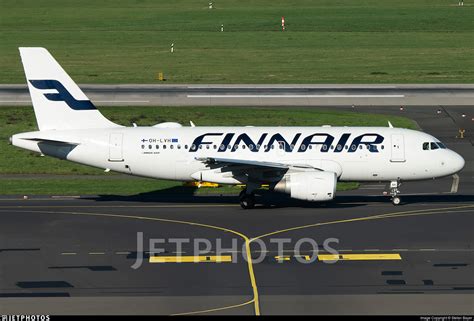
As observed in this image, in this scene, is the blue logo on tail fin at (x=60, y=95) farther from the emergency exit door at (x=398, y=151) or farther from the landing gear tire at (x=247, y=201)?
the emergency exit door at (x=398, y=151)

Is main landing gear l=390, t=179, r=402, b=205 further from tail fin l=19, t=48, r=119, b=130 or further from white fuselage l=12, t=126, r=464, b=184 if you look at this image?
tail fin l=19, t=48, r=119, b=130

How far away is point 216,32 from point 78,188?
265 ft

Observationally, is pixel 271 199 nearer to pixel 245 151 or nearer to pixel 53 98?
pixel 245 151

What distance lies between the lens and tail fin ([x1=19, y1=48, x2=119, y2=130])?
Answer: 2336 inches

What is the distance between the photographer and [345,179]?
59.2 metres

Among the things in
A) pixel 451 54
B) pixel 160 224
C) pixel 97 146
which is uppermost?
pixel 451 54

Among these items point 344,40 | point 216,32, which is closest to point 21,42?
point 216,32

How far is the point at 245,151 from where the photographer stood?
58.6 meters

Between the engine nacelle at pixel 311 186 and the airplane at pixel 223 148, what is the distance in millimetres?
992

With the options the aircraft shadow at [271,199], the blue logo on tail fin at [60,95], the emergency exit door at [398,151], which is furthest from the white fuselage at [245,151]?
the aircraft shadow at [271,199]

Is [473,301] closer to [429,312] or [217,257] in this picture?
[429,312]

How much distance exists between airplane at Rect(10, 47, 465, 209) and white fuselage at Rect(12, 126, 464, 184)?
0.06m

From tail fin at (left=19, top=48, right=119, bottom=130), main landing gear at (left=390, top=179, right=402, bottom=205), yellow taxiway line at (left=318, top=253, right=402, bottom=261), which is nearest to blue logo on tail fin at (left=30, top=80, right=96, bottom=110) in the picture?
tail fin at (left=19, top=48, right=119, bottom=130)

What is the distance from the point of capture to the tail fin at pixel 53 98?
59.3 metres
